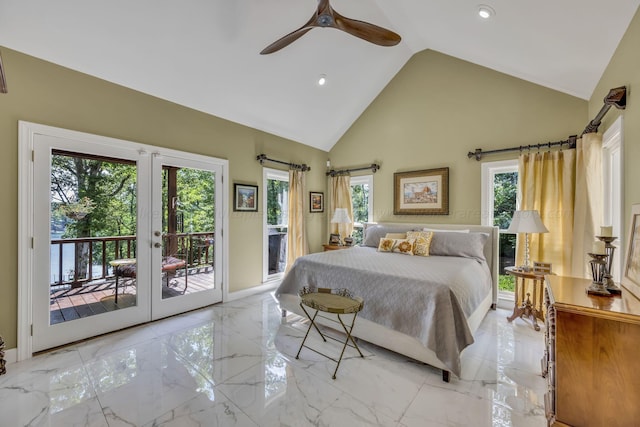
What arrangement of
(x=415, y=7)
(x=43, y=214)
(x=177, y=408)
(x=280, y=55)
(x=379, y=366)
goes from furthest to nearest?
(x=280, y=55), (x=415, y=7), (x=43, y=214), (x=379, y=366), (x=177, y=408)

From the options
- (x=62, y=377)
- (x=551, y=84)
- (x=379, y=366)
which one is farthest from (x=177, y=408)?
(x=551, y=84)

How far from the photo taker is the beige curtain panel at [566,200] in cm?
281

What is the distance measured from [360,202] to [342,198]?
35 cm

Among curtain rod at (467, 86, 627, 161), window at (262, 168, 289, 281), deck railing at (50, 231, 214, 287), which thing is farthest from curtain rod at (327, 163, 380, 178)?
deck railing at (50, 231, 214, 287)

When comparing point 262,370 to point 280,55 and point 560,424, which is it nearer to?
point 560,424

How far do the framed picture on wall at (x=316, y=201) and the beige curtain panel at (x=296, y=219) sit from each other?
31cm

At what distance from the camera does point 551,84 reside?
3.19 meters

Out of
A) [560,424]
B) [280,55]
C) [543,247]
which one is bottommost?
[560,424]

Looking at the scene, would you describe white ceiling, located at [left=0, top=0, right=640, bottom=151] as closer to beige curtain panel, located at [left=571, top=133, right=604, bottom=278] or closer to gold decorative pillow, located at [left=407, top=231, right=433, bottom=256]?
beige curtain panel, located at [left=571, top=133, right=604, bottom=278]

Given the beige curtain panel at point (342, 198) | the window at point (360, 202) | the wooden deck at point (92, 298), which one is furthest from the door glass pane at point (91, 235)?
the window at point (360, 202)

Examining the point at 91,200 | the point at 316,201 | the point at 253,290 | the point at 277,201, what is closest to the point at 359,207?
the point at 316,201

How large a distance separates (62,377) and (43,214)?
4.63 feet

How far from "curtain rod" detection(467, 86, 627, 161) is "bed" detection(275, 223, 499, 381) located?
1041mm

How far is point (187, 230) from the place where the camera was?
11.8ft
